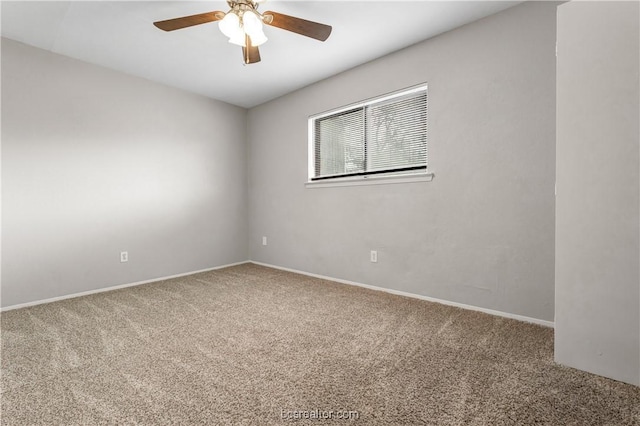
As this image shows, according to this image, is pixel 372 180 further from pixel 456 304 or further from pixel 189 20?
pixel 189 20

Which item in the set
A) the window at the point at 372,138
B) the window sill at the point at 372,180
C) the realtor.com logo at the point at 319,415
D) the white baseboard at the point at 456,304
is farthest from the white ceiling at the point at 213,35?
the realtor.com logo at the point at 319,415

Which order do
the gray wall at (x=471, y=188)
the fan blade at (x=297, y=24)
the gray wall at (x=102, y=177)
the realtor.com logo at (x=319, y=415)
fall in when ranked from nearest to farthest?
the realtor.com logo at (x=319, y=415), the fan blade at (x=297, y=24), the gray wall at (x=471, y=188), the gray wall at (x=102, y=177)

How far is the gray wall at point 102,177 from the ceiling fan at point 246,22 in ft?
5.64

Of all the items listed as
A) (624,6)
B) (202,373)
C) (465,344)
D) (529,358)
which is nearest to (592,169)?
(624,6)

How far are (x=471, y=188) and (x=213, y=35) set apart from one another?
98.1 inches

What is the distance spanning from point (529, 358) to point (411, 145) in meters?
1.91

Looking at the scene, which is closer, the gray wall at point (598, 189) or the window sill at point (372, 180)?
the gray wall at point (598, 189)

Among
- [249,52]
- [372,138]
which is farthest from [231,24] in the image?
[372,138]

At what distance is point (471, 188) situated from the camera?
2457 mm

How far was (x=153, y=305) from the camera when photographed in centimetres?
267

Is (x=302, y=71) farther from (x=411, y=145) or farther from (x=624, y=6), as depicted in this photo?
(x=624, y=6)

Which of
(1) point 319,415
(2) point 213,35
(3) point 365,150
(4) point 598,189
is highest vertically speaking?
(2) point 213,35

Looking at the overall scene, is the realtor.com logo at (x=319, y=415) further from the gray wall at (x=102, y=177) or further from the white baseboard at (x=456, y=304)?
the gray wall at (x=102, y=177)

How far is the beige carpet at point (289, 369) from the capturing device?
1271mm
